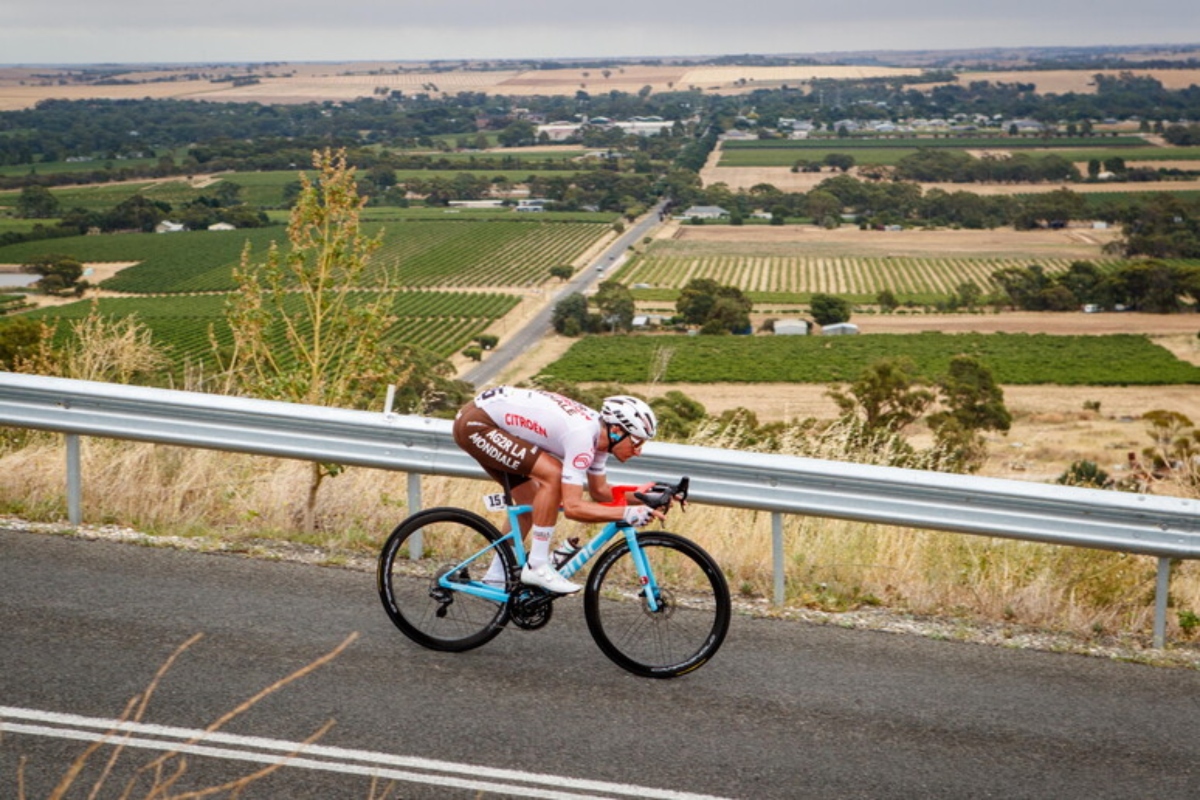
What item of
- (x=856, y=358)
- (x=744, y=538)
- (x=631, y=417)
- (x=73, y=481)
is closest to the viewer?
(x=631, y=417)

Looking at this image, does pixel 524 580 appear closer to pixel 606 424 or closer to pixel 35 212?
pixel 606 424

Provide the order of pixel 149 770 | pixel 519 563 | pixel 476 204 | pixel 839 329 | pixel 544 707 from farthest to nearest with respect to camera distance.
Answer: pixel 476 204 → pixel 839 329 → pixel 519 563 → pixel 544 707 → pixel 149 770

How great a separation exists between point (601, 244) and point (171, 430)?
9804 cm

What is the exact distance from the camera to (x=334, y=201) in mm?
10227

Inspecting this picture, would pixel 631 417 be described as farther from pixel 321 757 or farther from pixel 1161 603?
pixel 1161 603

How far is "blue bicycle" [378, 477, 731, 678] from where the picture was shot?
538cm

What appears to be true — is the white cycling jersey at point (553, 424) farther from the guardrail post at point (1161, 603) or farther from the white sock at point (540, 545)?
the guardrail post at point (1161, 603)

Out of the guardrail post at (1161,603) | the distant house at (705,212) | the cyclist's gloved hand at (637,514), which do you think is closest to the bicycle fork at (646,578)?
the cyclist's gloved hand at (637,514)

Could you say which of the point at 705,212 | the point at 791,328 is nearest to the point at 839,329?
the point at 791,328

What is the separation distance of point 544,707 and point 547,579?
2.19ft

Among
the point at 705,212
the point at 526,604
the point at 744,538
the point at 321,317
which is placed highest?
the point at 321,317

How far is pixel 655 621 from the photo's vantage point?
5.48 metres

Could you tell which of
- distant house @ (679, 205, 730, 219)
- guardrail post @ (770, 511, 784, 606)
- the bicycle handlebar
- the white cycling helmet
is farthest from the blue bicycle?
distant house @ (679, 205, 730, 219)

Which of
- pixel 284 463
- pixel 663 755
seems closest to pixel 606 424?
pixel 663 755
